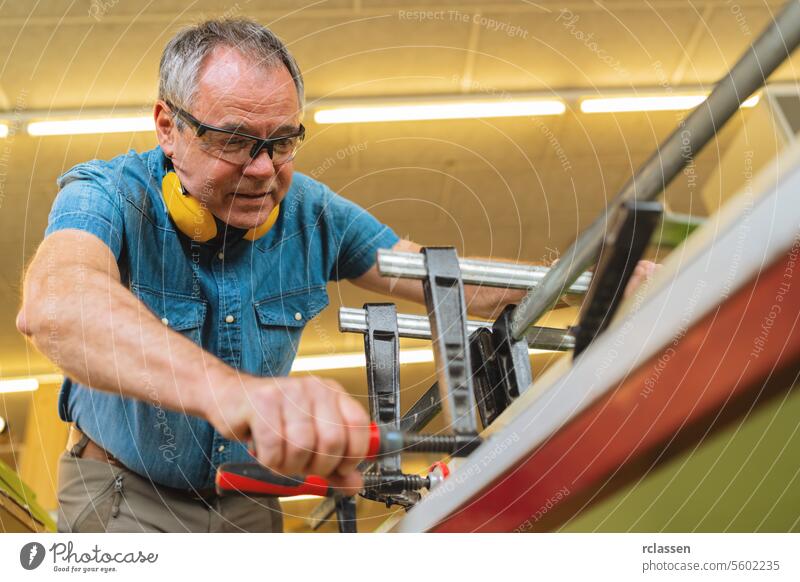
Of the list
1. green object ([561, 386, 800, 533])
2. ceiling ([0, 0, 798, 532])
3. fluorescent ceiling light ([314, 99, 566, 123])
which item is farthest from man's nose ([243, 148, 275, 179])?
fluorescent ceiling light ([314, 99, 566, 123])

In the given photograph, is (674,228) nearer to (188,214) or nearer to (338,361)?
(188,214)

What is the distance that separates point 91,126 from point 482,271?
1464 millimetres

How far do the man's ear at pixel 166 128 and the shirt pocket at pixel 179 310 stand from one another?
136 mm

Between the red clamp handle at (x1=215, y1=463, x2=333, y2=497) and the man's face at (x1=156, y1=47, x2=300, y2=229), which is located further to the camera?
the man's face at (x1=156, y1=47, x2=300, y2=229)

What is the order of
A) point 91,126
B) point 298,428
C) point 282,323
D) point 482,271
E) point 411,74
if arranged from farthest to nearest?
point 411,74
point 91,126
point 282,323
point 482,271
point 298,428

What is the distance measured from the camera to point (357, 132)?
1853 mm

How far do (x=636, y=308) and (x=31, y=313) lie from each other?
0.37 meters

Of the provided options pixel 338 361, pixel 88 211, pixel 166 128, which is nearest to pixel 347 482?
pixel 88 211

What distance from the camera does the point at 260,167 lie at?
66 cm

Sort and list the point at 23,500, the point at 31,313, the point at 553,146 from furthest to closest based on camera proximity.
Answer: the point at 553,146, the point at 23,500, the point at 31,313

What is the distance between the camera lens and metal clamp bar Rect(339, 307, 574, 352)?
2.13 feet

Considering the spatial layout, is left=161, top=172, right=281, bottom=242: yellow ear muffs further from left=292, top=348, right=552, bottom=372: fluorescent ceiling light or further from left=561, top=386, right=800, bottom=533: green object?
left=292, top=348, right=552, bottom=372: fluorescent ceiling light
